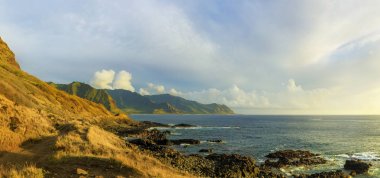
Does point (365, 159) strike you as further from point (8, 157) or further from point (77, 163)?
point (8, 157)

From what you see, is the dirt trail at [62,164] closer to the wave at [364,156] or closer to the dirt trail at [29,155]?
the dirt trail at [29,155]

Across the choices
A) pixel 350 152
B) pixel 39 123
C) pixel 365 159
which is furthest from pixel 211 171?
pixel 350 152

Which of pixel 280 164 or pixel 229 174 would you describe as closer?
pixel 229 174

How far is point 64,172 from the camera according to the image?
18.1m

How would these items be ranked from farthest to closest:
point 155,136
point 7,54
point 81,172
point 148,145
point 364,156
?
point 7,54 < point 155,136 < point 148,145 < point 364,156 < point 81,172

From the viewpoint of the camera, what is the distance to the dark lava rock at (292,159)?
4917cm

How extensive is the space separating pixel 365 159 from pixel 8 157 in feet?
186

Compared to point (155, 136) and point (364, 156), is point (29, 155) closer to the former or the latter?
point (364, 156)

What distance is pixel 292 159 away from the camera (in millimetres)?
53938

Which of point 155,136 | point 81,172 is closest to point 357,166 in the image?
point 81,172

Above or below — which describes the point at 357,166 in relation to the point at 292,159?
above

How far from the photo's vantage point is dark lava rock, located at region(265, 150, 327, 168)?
161 ft

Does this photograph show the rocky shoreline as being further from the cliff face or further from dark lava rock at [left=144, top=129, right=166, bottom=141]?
the cliff face

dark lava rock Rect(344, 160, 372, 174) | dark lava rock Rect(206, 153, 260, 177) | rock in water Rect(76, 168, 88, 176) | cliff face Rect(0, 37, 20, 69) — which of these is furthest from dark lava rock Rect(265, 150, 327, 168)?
cliff face Rect(0, 37, 20, 69)
